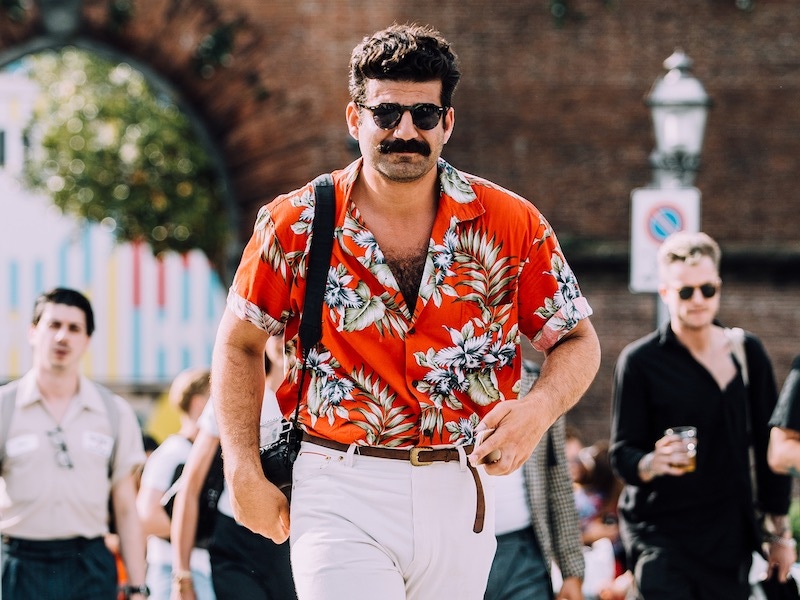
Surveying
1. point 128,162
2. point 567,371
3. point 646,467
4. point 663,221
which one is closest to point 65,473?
point 646,467

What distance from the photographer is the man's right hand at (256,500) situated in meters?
3.65

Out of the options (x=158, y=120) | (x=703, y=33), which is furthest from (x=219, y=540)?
(x=158, y=120)

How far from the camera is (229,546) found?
19.2ft

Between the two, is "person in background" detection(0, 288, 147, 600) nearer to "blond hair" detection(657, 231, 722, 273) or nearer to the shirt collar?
the shirt collar

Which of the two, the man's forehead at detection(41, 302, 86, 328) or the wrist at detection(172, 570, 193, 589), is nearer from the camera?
the wrist at detection(172, 570, 193, 589)

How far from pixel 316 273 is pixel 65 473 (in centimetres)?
302

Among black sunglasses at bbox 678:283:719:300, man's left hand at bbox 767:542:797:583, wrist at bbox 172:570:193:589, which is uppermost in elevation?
black sunglasses at bbox 678:283:719:300

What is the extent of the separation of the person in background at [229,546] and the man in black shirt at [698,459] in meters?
1.41

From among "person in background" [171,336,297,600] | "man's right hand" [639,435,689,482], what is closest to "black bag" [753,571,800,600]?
"man's right hand" [639,435,689,482]

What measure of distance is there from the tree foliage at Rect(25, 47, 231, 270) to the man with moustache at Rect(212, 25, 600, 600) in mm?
19449

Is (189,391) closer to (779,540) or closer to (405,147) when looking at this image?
(779,540)

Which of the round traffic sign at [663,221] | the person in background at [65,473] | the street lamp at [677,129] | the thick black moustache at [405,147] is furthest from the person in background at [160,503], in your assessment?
the street lamp at [677,129]

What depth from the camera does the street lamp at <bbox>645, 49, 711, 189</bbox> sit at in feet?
37.2

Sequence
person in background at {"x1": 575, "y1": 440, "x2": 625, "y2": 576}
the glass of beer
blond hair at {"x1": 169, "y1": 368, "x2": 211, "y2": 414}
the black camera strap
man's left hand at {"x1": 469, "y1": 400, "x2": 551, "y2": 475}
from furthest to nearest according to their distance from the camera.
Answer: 1. person in background at {"x1": 575, "y1": 440, "x2": 625, "y2": 576}
2. blond hair at {"x1": 169, "y1": 368, "x2": 211, "y2": 414}
3. the glass of beer
4. the black camera strap
5. man's left hand at {"x1": 469, "y1": 400, "x2": 551, "y2": 475}
